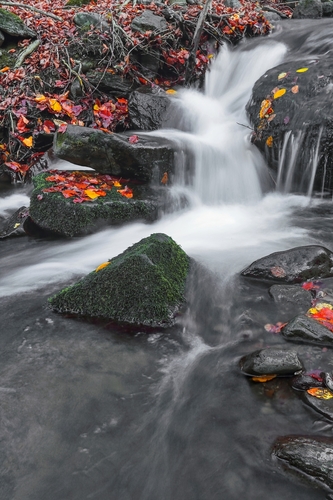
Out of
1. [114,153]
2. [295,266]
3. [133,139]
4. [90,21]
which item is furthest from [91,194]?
[90,21]

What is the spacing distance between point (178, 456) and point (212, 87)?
7.72 m

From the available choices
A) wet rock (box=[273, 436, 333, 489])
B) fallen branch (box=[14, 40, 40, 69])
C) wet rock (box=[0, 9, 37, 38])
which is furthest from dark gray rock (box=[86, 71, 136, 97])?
wet rock (box=[273, 436, 333, 489])

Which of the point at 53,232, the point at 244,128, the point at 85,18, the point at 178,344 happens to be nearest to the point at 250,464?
the point at 178,344

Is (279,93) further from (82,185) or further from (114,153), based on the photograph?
(82,185)

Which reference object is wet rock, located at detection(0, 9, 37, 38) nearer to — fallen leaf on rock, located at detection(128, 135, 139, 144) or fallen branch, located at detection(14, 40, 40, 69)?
fallen branch, located at detection(14, 40, 40, 69)

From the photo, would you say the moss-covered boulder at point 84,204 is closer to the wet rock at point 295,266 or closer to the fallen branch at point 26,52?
the wet rock at point 295,266

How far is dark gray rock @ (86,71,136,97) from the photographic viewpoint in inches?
308

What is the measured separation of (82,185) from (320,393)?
13.4ft

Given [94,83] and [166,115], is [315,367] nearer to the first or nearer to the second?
[166,115]

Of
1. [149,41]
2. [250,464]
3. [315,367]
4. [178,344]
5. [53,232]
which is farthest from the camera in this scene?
[149,41]

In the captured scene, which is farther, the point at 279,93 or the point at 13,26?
the point at 13,26

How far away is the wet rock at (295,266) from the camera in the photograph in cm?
414

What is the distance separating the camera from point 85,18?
8406 millimetres

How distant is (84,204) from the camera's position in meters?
5.37
